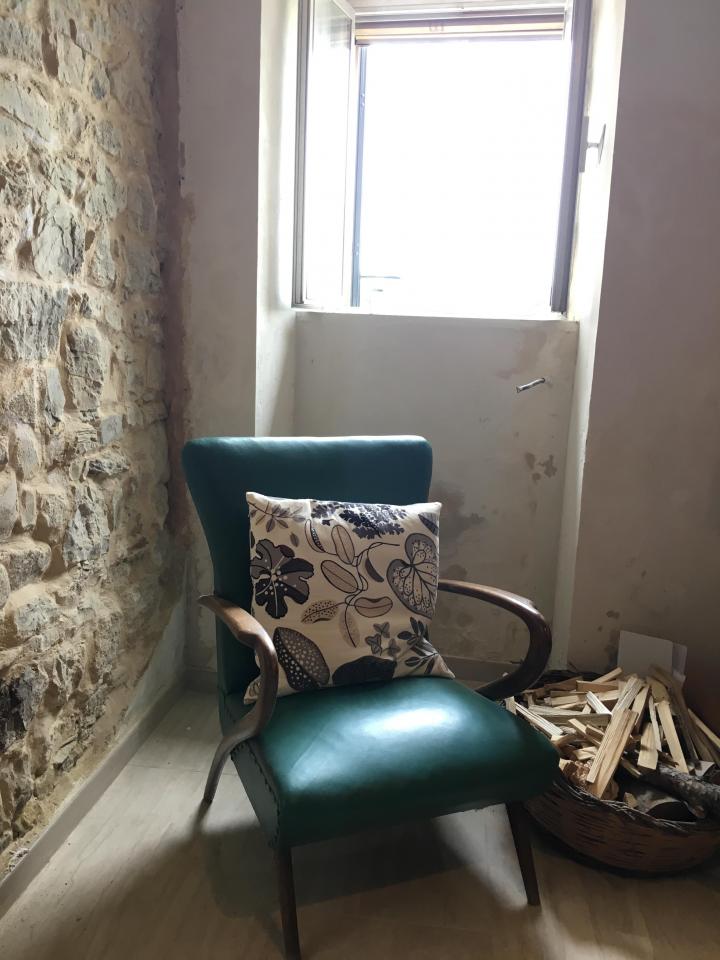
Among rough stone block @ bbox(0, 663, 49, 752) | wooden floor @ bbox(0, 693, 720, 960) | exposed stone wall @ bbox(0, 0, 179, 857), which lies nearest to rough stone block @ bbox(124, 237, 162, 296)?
exposed stone wall @ bbox(0, 0, 179, 857)

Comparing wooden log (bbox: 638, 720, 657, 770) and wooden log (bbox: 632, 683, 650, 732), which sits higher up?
wooden log (bbox: 632, 683, 650, 732)

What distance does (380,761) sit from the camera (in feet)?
4.78

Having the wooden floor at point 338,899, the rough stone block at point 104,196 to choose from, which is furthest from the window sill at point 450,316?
the wooden floor at point 338,899

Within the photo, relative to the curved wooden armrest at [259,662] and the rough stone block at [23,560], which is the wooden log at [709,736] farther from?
the rough stone block at [23,560]

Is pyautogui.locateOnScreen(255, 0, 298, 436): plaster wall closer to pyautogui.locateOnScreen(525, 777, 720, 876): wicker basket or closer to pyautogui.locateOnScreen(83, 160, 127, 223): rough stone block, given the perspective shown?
pyautogui.locateOnScreen(83, 160, 127, 223): rough stone block

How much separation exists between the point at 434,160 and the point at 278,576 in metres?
1.76

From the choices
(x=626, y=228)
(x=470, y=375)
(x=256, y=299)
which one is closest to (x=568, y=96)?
(x=626, y=228)

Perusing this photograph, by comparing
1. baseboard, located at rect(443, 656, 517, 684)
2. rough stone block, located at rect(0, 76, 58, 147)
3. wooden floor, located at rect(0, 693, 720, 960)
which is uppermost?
rough stone block, located at rect(0, 76, 58, 147)

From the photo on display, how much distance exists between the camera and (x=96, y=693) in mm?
1938

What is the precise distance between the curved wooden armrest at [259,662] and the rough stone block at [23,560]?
392 mm

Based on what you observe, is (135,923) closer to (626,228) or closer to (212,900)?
(212,900)

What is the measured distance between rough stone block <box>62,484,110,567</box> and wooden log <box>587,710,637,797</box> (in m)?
1.36

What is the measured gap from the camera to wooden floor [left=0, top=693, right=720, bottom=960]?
1521 mm

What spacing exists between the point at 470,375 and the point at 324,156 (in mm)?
955
